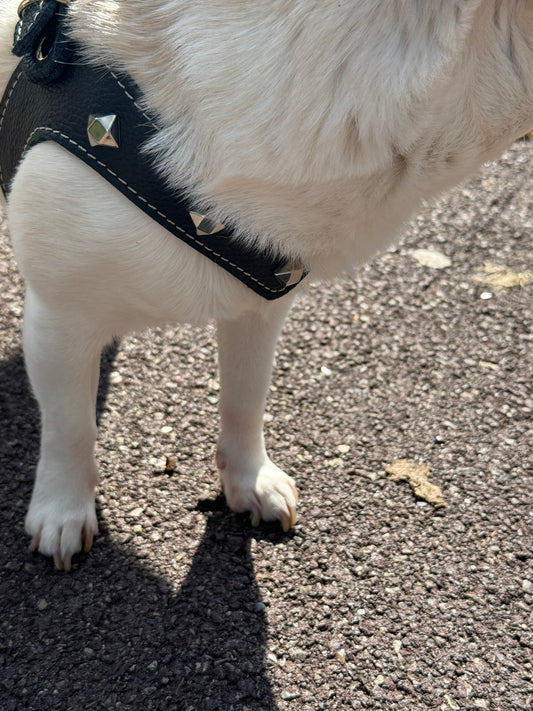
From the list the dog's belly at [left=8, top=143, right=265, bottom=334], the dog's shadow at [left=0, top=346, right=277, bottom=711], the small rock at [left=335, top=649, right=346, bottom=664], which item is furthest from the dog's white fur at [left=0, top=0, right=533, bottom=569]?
the small rock at [left=335, top=649, right=346, bottom=664]

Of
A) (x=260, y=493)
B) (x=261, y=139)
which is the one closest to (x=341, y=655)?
(x=260, y=493)

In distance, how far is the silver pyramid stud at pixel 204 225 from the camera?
1.46 meters

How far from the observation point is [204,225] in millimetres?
1469

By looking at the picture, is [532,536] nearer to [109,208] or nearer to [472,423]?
[472,423]

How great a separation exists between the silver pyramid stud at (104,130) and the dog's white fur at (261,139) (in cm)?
7

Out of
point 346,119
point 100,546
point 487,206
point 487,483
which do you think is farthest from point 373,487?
point 487,206

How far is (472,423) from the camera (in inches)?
102

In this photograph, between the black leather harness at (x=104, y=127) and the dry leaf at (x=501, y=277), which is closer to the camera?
the black leather harness at (x=104, y=127)

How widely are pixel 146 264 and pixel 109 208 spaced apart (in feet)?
0.41

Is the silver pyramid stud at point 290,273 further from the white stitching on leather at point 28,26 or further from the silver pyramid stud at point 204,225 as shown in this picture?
the white stitching on leather at point 28,26

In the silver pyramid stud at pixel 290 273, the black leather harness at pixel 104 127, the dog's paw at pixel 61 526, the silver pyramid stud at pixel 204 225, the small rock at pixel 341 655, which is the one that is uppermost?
the black leather harness at pixel 104 127

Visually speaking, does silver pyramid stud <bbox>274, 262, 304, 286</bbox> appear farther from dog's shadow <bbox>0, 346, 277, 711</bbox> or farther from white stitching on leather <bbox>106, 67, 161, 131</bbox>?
dog's shadow <bbox>0, 346, 277, 711</bbox>

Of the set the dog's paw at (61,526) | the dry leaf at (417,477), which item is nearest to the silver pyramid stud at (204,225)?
the dog's paw at (61,526)

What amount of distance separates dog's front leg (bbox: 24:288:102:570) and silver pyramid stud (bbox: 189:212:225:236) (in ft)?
1.31
